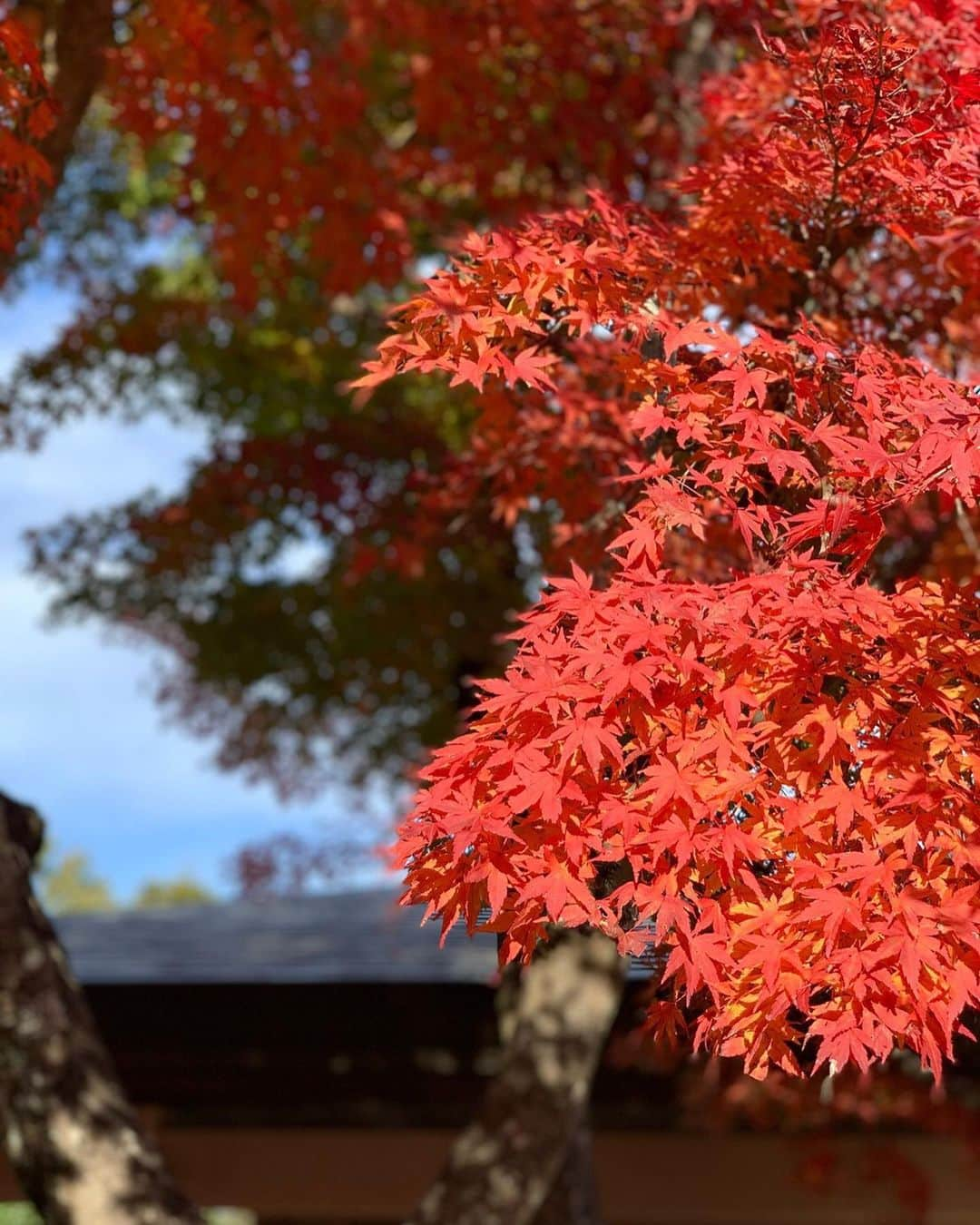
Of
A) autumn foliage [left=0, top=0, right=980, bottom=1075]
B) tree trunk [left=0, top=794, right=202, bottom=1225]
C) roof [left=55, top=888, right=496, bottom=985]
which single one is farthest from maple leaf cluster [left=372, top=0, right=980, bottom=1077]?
roof [left=55, top=888, right=496, bottom=985]

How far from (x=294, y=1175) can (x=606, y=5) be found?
8.78m

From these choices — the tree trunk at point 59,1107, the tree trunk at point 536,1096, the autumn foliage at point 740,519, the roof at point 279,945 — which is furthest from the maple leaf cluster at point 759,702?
the roof at point 279,945

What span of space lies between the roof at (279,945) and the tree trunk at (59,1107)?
201 inches

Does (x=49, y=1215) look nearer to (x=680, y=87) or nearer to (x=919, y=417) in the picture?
(x=919, y=417)

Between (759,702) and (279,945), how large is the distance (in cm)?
1006

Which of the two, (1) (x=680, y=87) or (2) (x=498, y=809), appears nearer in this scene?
(2) (x=498, y=809)

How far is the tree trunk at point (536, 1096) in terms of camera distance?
614cm

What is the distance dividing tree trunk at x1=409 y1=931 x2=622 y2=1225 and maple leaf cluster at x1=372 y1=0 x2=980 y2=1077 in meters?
2.74

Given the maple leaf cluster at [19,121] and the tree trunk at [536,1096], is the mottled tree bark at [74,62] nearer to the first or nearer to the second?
the maple leaf cluster at [19,121]

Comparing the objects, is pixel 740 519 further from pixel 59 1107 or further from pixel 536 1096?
pixel 536 1096

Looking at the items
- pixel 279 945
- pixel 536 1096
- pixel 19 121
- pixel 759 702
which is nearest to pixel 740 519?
pixel 759 702

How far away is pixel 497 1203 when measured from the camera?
6098mm

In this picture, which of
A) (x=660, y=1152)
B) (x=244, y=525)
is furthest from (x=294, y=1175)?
(x=244, y=525)

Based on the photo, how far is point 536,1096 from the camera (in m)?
6.46
